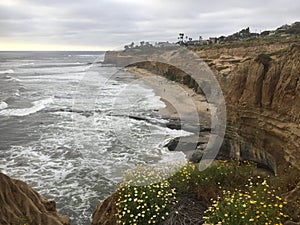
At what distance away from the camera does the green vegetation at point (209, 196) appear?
5.19 m

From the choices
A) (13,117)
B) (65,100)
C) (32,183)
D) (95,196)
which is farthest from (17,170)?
(65,100)

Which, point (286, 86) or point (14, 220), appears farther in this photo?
point (286, 86)

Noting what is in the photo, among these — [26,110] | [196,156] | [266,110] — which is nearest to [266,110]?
[266,110]

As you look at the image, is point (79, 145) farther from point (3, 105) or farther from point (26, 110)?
point (3, 105)

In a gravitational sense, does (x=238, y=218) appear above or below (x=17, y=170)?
above

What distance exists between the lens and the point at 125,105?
36.0 m

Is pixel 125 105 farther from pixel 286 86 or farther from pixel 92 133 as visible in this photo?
pixel 286 86

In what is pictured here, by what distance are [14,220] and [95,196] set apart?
6.11 metres

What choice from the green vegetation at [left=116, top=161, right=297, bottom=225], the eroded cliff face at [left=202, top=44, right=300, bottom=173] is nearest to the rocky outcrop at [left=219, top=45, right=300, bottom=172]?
the eroded cliff face at [left=202, top=44, right=300, bottom=173]

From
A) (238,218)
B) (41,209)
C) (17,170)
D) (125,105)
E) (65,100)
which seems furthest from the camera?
(65,100)

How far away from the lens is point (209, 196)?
6.75m

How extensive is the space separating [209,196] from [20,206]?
4.55m

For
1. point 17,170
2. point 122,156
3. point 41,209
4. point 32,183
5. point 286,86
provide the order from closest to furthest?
point 41,209, point 286,86, point 32,183, point 17,170, point 122,156

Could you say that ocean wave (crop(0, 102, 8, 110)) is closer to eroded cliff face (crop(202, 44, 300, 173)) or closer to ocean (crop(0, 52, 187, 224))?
ocean (crop(0, 52, 187, 224))
